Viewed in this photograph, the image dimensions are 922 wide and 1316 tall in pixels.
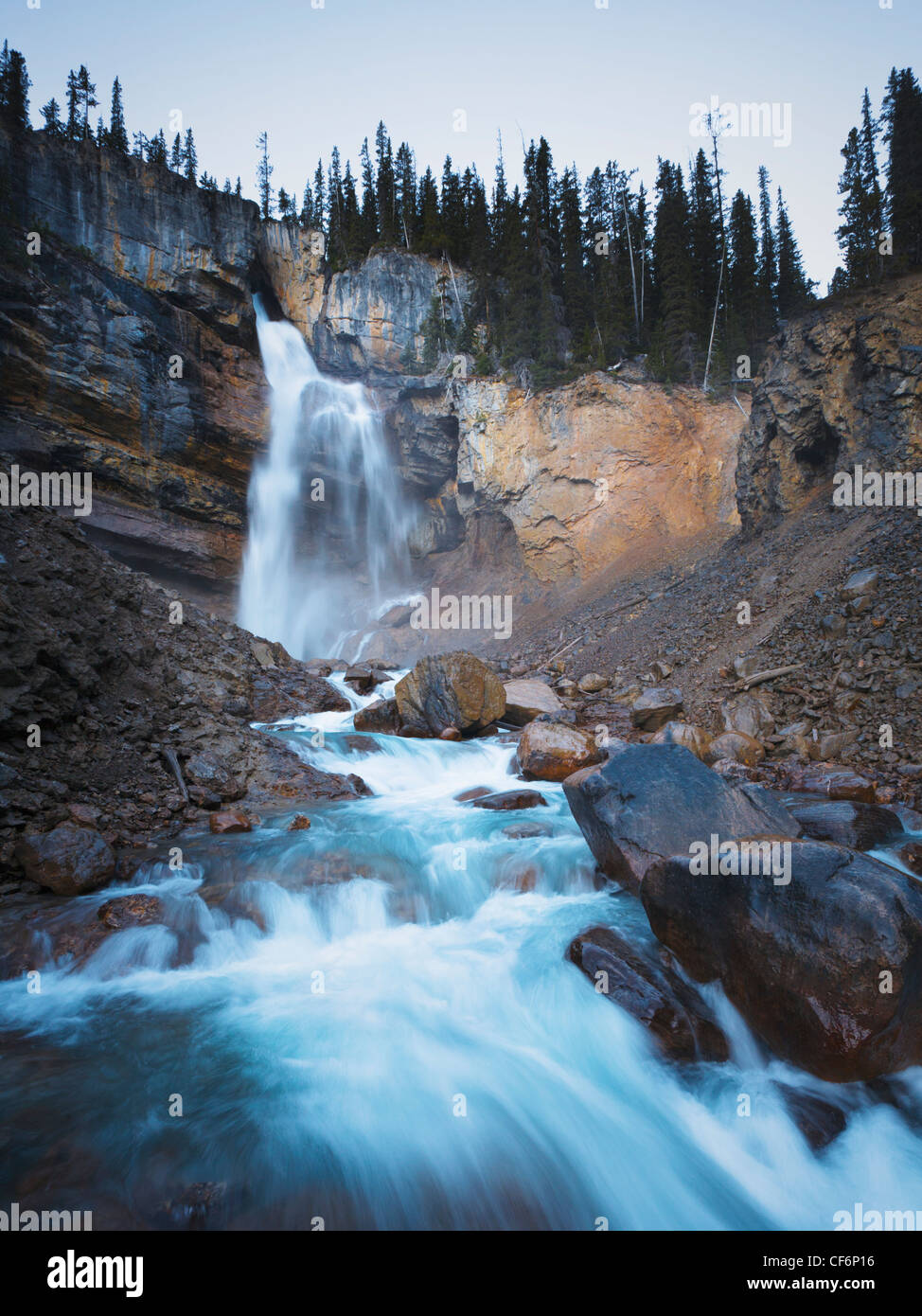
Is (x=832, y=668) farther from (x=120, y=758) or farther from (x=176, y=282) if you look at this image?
(x=176, y=282)

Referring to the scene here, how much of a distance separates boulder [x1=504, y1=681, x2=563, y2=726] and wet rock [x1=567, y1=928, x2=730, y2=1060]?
9312mm

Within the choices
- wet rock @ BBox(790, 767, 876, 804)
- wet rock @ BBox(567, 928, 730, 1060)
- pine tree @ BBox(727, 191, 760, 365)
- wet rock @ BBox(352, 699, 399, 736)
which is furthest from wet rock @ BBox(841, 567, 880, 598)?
pine tree @ BBox(727, 191, 760, 365)

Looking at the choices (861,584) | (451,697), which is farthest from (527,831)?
(861,584)

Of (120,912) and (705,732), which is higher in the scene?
(705,732)

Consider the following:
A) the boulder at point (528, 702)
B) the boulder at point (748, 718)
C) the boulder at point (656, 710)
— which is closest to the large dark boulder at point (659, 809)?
the boulder at point (748, 718)

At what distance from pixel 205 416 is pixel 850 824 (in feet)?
100

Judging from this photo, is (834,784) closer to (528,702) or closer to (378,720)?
(528,702)

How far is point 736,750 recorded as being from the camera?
10500 millimetres

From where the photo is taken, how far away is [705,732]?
36.4 feet

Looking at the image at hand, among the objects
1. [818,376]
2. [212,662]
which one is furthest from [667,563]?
[212,662]

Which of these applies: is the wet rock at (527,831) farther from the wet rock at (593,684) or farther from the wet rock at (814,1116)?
the wet rock at (593,684)

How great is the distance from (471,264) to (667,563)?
86.1 ft

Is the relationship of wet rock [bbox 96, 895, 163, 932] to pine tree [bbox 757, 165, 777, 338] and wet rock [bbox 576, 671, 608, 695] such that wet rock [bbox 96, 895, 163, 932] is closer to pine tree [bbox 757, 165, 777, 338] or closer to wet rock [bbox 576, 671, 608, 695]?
wet rock [bbox 576, 671, 608, 695]

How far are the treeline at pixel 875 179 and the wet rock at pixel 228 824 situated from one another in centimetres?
2861
